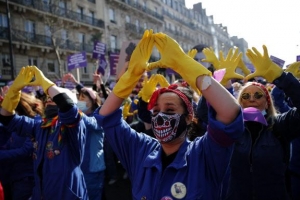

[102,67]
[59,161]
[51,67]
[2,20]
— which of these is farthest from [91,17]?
[59,161]

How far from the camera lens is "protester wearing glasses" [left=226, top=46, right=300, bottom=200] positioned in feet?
7.43

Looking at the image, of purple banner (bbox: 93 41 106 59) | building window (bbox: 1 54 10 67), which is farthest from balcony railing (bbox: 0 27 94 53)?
purple banner (bbox: 93 41 106 59)

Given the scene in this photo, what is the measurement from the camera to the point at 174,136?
6.01ft

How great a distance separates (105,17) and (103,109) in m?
29.4

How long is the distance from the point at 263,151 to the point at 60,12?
24.7m

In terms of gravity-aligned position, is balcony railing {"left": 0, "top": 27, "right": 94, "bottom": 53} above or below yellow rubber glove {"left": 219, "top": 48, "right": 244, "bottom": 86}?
above

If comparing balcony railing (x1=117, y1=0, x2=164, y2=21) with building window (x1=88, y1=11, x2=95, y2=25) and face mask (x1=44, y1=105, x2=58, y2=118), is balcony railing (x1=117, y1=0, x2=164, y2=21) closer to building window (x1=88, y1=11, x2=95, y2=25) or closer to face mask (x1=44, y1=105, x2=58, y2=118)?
building window (x1=88, y1=11, x2=95, y2=25)

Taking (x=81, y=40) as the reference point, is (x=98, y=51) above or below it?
below

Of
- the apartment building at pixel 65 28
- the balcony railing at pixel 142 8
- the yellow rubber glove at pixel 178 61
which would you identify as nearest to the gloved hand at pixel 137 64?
the yellow rubber glove at pixel 178 61

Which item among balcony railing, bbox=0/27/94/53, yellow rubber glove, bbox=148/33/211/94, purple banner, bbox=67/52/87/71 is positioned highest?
balcony railing, bbox=0/27/94/53

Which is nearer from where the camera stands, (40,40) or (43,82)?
(43,82)

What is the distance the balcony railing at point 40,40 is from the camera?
20.4 meters

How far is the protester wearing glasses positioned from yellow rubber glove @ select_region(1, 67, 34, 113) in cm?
211

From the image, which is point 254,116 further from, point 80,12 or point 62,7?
point 80,12
